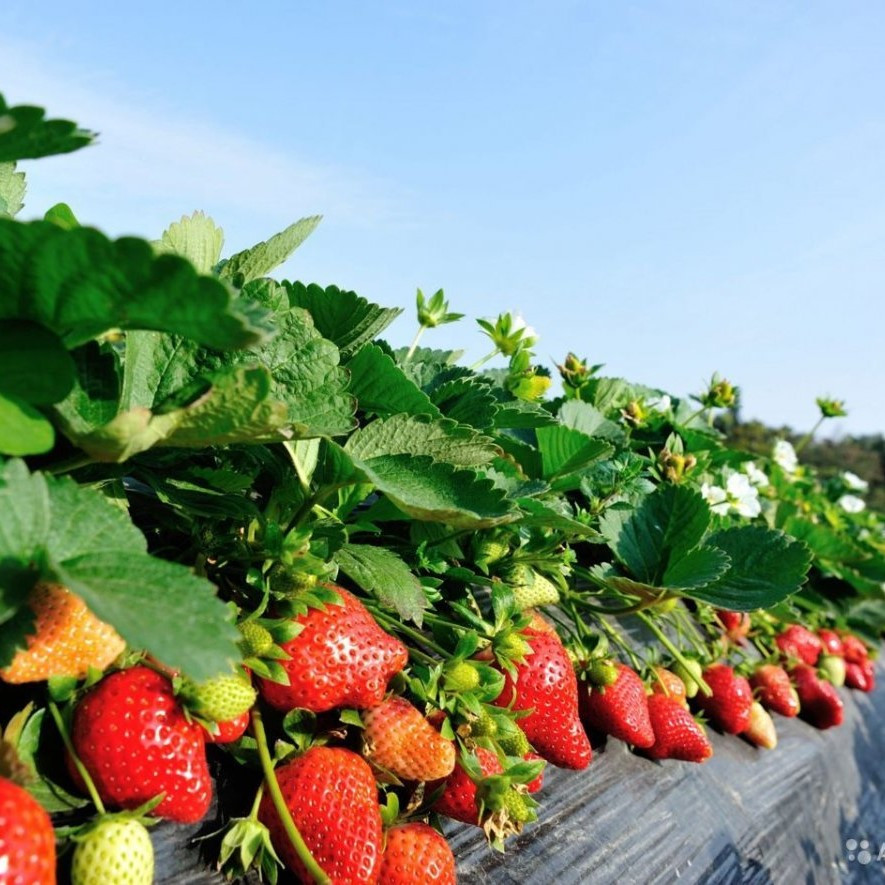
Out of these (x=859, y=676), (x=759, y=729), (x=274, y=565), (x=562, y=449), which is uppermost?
(x=562, y=449)

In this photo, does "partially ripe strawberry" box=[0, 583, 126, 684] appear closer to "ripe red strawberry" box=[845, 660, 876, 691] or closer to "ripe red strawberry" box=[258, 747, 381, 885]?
"ripe red strawberry" box=[258, 747, 381, 885]

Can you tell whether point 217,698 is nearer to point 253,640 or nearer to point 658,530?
point 253,640

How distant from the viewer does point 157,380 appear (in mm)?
563

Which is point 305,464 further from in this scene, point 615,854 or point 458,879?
point 615,854

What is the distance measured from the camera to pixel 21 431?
446mm

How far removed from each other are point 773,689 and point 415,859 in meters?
1.33

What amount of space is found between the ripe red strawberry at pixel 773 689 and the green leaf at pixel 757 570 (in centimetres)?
70

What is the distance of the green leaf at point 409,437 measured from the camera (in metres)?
0.65

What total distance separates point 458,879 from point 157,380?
0.49m

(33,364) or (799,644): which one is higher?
(33,364)

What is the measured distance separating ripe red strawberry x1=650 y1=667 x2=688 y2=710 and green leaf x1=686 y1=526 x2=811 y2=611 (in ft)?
0.65

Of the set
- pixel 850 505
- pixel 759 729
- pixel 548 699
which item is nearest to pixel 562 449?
pixel 548 699

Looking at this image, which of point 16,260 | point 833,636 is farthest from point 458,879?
point 833,636

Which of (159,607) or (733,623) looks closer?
(159,607)
